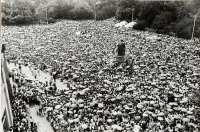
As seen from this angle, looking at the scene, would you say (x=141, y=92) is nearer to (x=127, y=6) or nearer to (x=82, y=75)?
(x=82, y=75)

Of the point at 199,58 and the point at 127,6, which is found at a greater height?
the point at 127,6

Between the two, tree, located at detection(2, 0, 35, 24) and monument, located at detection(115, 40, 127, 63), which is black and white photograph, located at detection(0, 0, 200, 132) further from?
tree, located at detection(2, 0, 35, 24)

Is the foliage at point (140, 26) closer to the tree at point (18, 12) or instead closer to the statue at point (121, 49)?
the statue at point (121, 49)

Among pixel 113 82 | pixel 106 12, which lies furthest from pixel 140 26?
pixel 113 82

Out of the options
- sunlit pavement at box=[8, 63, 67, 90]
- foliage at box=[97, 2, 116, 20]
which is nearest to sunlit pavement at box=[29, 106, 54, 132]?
sunlit pavement at box=[8, 63, 67, 90]

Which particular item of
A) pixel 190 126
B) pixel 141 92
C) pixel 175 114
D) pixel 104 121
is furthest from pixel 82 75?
pixel 190 126
